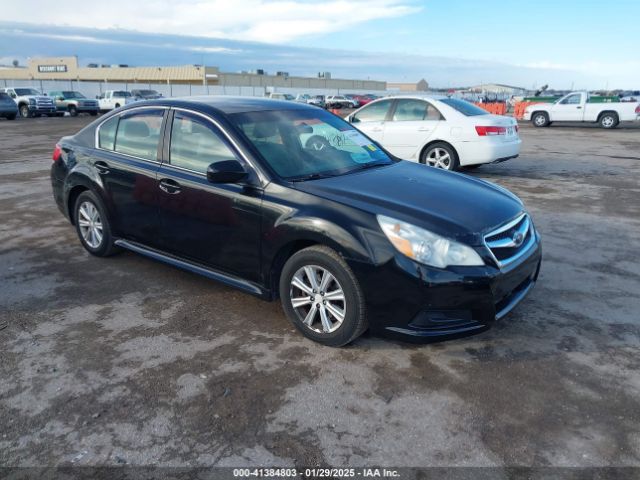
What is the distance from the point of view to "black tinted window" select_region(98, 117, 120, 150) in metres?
5.16

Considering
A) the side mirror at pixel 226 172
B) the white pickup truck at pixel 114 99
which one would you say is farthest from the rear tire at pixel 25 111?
the side mirror at pixel 226 172

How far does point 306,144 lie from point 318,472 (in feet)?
8.84

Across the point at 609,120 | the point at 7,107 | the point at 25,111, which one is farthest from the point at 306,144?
the point at 25,111

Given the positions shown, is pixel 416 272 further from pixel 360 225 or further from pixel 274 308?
pixel 274 308

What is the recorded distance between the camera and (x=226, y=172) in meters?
3.75

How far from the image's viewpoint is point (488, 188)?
432cm

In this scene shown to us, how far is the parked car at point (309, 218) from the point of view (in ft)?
10.9

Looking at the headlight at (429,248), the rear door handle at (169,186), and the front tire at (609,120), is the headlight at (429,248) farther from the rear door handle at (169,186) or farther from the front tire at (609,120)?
the front tire at (609,120)

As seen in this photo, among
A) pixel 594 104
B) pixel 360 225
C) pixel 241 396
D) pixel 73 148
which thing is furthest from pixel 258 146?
pixel 594 104

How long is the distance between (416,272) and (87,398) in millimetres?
2118

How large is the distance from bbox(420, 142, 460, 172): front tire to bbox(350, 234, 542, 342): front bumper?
22.1 ft

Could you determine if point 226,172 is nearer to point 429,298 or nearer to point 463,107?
point 429,298

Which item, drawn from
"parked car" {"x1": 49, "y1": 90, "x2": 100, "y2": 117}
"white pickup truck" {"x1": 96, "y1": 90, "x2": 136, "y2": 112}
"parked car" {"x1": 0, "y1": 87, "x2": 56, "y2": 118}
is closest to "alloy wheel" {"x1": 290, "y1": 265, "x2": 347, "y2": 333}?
"parked car" {"x1": 0, "y1": 87, "x2": 56, "y2": 118}

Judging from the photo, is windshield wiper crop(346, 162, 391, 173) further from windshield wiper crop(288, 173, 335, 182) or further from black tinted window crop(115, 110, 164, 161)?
black tinted window crop(115, 110, 164, 161)
